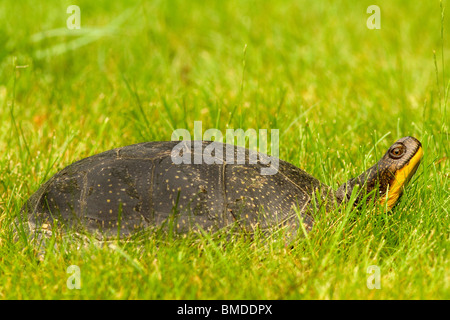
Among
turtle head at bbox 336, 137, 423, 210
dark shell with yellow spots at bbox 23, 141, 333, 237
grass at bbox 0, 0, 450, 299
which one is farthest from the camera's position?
turtle head at bbox 336, 137, 423, 210

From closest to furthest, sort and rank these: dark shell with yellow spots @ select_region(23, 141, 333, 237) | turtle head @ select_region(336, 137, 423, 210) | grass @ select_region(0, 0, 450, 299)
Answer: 1. grass @ select_region(0, 0, 450, 299)
2. dark shell with yellow spots @ select_region(23, 141, 333, 237)
3. turtle head @ select_region(336, 137, 423, 210)

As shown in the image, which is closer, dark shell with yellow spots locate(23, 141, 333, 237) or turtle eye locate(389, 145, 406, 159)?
dark shell with yellow spots locate(23, 141, 333, 237)

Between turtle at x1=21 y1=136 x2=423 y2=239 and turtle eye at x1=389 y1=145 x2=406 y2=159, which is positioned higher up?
turtle eye at x1=389 y1=145 x2=406 y2=159

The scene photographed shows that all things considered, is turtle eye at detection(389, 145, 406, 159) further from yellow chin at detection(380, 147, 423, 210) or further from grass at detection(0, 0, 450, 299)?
grass at detection(0, 0, 450, 299)

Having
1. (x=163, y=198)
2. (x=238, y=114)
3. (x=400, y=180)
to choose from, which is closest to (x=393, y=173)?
(x=400, y=180)

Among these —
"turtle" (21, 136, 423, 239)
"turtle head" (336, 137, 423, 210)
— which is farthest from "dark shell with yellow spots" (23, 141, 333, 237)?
"turtle head" (336, 137, 423, 210)

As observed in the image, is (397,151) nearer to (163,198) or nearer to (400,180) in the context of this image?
(400,180)

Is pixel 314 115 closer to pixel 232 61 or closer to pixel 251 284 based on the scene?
pixel 232 61
